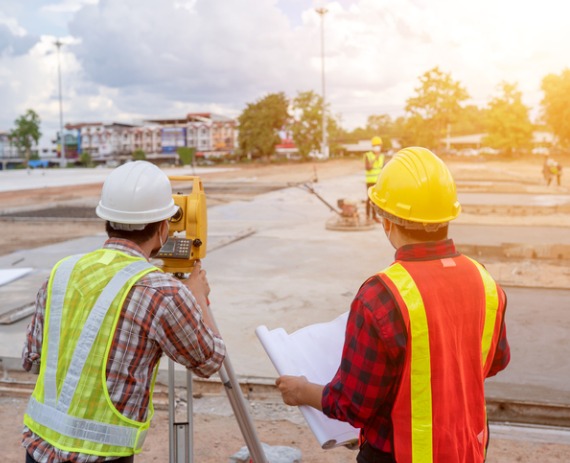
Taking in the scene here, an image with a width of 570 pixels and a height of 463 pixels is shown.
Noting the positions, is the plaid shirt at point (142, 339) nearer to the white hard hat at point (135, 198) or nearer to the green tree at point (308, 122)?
the white hard hat at point (135, 198)

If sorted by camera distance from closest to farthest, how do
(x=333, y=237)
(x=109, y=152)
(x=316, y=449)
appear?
(x=316, y=449) < (x=333, y=237) < (x=109, y=152)

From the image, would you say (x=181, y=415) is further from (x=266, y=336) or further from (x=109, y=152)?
(x=109, y=152)

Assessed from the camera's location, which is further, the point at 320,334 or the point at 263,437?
the point at 263,437

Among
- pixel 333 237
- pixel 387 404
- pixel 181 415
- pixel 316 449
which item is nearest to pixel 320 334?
pixel 387 404

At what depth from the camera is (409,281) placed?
1756mm

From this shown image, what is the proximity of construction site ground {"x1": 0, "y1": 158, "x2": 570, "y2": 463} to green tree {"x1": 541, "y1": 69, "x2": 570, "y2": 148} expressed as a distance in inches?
1915

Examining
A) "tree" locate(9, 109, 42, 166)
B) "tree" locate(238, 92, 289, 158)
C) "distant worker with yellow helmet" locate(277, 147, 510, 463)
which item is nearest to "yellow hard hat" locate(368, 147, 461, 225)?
"distant worker with yellow helmet" locate(277, 147, 510, 463)

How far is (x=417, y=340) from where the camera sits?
174 centimetres

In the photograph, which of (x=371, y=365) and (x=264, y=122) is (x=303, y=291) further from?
(x=264, y=122)

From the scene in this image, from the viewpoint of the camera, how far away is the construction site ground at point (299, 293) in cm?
413

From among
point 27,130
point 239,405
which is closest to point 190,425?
point 239,405

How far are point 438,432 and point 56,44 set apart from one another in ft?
283

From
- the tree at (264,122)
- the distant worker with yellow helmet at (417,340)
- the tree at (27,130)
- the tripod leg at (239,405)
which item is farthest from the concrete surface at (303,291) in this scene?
the tree at (27,130)

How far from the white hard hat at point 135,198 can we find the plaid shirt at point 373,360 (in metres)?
0.73
